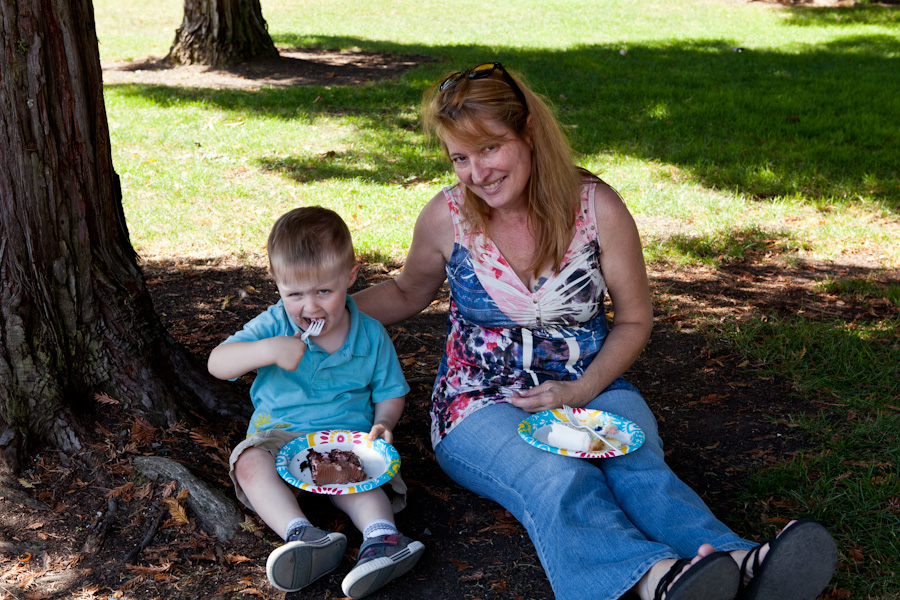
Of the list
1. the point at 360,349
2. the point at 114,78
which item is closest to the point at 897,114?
the point at 360,349

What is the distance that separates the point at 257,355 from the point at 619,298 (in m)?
1.35

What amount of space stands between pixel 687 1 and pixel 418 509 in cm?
1863

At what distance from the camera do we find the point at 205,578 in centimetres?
243

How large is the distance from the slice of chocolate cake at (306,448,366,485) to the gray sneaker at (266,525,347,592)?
0.62 ft

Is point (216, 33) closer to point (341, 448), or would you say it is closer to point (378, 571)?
point (341, 448)

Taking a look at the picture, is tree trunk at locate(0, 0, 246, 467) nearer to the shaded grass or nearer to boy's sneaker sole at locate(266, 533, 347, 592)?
boy's sneaker sole at locate(266, 533, 347, 592)

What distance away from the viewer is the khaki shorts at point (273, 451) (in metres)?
2.59

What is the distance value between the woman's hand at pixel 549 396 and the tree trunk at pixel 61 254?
4.32 ft

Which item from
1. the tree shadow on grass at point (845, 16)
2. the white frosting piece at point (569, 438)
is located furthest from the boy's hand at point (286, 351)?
the tree shadow on grass at point (845, 16)

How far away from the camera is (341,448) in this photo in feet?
8.98

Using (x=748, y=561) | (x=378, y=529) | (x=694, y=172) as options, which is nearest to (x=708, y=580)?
(x=748, y=561)

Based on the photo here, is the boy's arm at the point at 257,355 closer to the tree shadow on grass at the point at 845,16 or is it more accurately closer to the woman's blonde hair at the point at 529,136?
the woman's blonde hair at the point at 529,136

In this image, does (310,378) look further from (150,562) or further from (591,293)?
(591,293)

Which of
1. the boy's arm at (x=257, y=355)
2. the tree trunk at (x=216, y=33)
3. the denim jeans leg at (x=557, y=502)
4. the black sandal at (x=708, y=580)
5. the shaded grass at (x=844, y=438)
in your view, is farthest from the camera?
the tree trunk at (x=216, y=33)
